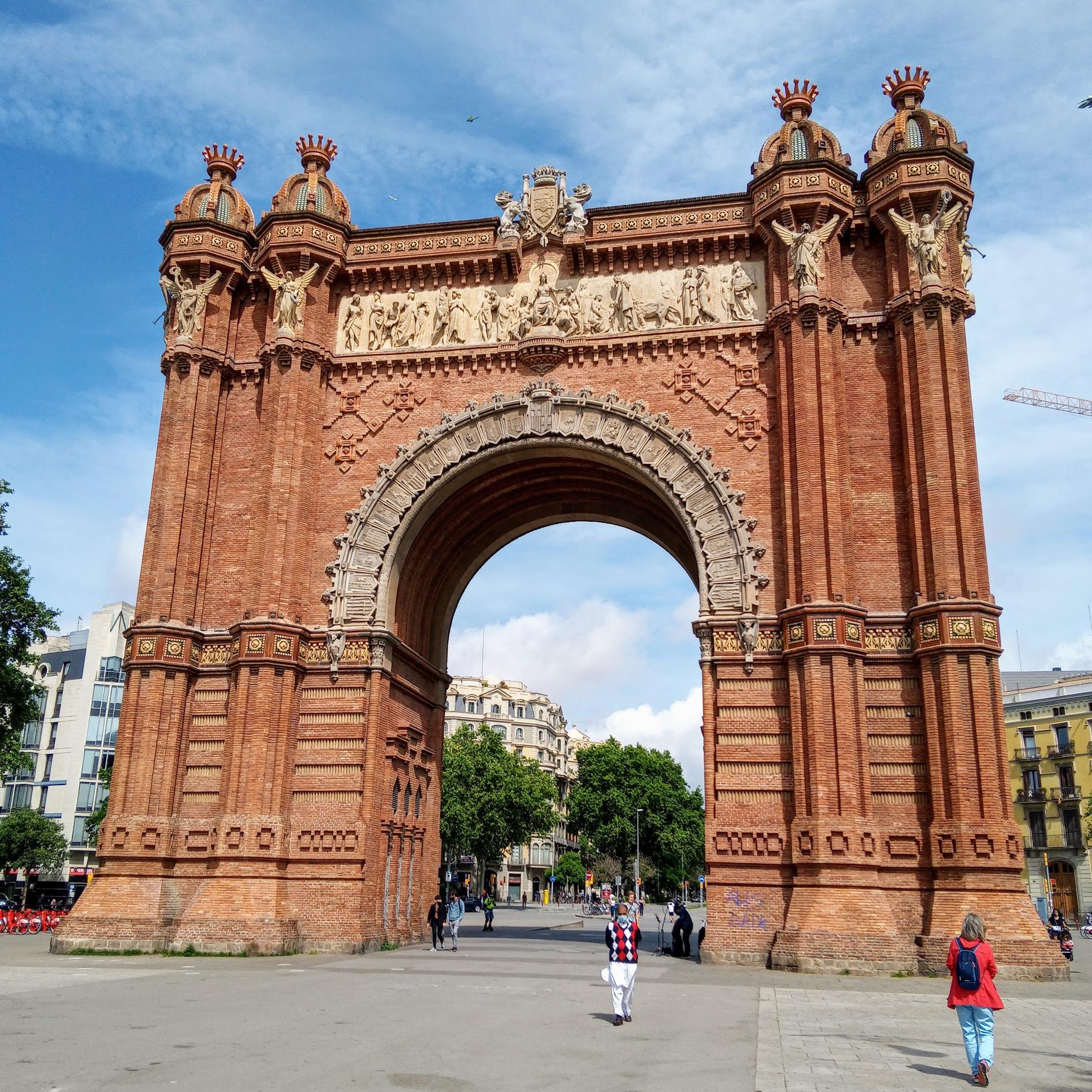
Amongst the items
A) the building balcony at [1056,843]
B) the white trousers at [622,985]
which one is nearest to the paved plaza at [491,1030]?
the white trousers at [622,985]

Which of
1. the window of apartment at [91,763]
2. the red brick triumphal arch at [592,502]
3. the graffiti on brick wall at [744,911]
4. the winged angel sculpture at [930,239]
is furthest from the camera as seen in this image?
the window of apartment at [91,763]

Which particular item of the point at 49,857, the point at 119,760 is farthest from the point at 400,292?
the point at 49,857

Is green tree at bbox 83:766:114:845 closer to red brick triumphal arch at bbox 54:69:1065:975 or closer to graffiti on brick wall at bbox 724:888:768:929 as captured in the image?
red brick triumphal arch at bbox 54:69:1065:975

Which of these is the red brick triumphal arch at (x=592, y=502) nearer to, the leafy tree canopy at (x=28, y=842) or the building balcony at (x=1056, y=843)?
the leafy tree canopy at (x=28, y=842)

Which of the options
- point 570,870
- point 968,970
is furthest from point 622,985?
point 570,870

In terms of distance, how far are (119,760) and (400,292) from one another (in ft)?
43.9

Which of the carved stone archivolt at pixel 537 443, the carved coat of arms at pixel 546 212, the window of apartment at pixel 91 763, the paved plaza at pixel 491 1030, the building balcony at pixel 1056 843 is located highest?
the carved coat of arms at pixel 546 212

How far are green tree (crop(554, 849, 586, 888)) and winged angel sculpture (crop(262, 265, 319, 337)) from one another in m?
80.0

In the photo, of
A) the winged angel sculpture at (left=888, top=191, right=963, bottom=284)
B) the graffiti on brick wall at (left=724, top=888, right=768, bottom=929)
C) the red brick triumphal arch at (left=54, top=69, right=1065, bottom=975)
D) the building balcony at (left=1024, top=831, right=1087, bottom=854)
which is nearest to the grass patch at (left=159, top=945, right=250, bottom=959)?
the red brick triumphal arch at (left=54, top=69, right=1065, bottom=975)

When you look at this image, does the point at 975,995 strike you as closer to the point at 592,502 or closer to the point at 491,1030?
the point at 491,1030

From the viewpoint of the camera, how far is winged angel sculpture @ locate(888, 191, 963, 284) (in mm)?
23891

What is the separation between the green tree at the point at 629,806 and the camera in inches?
3228

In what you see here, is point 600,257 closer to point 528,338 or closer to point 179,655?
point 528,338

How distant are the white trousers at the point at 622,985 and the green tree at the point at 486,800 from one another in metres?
55.7
